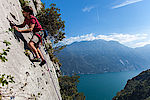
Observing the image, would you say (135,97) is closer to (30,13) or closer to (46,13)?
(46,13)

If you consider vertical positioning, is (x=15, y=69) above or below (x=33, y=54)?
below

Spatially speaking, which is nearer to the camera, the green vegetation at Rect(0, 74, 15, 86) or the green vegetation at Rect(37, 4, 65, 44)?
the green vegetation at Rect(0, 74, 15, 86)

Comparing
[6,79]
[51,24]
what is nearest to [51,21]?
[51,24]

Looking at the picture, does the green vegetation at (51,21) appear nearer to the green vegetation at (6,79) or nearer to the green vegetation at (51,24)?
the green vegetation at (51,24)

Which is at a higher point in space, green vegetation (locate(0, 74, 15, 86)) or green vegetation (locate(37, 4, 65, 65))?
green vegetation (locate(37, 4, 65, 65))

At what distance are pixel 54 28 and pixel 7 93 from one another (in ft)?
71.9

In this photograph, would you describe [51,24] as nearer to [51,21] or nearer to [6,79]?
[51,21]

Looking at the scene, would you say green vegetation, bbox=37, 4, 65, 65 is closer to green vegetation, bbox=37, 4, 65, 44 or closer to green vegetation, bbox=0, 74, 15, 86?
green vegetation, bbox=37, 4, 65, 44

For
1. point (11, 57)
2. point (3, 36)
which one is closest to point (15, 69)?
point (11, 57)

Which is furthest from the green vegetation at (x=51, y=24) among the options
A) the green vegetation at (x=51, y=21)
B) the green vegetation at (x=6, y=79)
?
the green vegetation at (x=6, y=79)

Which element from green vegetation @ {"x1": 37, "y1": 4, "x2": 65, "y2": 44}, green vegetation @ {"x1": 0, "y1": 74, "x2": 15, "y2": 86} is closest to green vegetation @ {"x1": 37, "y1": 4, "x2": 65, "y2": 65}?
green vegetation @ {"x1": 37, "y1": 4, "x2": 65, "y2": 44}

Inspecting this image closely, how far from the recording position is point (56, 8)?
22.4 metres

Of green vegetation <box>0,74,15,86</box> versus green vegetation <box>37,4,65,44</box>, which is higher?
green vegetation <box>37,4,65,44</box>

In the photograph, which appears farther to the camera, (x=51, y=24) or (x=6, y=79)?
(x=51, y=24)
